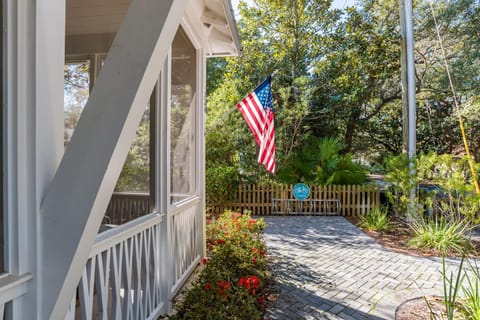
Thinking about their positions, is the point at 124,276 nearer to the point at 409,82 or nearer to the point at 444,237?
the point at 444,237

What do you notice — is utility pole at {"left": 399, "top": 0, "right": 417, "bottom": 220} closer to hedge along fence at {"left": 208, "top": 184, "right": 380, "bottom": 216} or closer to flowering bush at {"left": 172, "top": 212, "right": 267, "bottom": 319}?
hedge along fence at {"left": 208, "top": 184, "right": 380, "bottom": 216}

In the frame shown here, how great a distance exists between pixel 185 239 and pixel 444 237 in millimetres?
4410

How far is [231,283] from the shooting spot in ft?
9.70

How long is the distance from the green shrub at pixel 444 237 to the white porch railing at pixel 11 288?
A: 562cm

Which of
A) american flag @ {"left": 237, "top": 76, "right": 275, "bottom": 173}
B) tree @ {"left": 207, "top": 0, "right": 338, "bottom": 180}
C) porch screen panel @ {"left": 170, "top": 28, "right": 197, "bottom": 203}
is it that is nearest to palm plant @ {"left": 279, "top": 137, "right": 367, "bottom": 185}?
tree @ {"left": 207, "top": 0, "right": 338, "bottom": 180}

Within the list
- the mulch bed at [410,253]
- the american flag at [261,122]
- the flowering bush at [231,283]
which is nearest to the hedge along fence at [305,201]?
the mulch bed at [410,253]

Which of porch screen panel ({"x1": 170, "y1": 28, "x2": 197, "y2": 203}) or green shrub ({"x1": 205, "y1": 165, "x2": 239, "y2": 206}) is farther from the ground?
porch screen panel ({"x1": 170, "y1": 28, "x2": 197, "y2": 203})

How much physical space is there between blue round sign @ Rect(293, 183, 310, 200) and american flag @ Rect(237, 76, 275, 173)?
359 cm

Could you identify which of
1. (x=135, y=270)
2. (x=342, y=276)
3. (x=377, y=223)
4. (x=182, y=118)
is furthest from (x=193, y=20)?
(x=377, y=223)

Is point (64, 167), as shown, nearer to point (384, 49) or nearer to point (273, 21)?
point (273, 21)

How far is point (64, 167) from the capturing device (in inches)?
37.7

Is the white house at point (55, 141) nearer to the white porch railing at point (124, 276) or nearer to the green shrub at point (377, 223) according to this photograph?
the white porch railing at point (124, 276)

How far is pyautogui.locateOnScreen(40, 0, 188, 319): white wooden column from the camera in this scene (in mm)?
925

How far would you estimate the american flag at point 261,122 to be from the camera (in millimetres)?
4516
